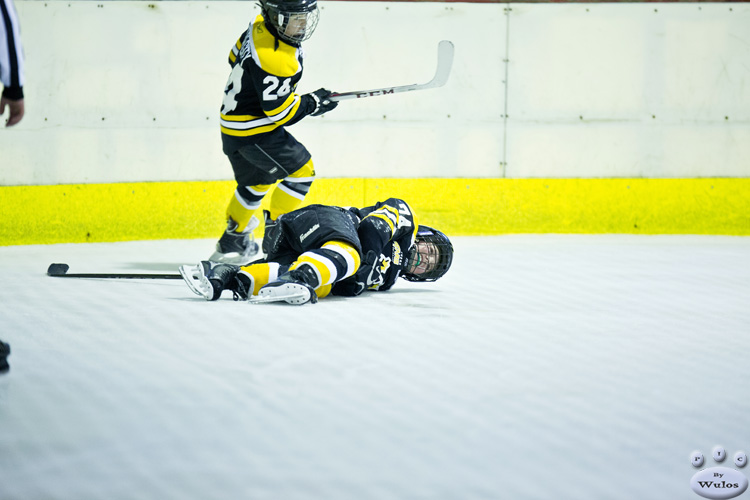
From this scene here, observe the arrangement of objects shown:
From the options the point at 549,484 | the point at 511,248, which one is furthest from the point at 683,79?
the point at 549,484

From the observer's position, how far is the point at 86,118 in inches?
193

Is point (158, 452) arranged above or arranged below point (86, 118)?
below

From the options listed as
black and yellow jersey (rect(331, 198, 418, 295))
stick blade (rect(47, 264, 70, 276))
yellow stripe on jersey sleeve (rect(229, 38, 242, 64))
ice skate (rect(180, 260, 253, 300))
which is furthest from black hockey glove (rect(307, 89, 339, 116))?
ice skate (rect(180, 260, 253, 300))

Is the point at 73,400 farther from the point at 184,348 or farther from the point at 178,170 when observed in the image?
the point at 178,170

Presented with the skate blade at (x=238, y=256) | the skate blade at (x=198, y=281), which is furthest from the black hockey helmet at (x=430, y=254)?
the skate blade at (x=238, y=256)

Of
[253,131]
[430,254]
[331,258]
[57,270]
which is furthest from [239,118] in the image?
[331,258]

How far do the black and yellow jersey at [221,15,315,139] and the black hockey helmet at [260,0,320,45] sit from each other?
5cm

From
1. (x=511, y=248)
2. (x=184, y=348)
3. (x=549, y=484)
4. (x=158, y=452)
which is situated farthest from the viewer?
(x=511, y=248)

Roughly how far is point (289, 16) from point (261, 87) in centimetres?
31

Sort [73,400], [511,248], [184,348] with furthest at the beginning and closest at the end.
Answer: [511,248] → [184,348] → [73,400]

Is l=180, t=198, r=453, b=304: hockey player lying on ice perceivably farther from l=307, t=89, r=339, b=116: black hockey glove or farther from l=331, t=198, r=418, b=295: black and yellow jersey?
l=307, t=89, r=339, b=116: black hockey glove

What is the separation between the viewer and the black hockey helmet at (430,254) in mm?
3230

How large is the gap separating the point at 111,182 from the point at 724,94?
11.2ft

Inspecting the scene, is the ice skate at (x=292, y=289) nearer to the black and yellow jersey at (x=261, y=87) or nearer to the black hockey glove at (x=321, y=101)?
the black and yellow jersey at (x=261, y=87)
